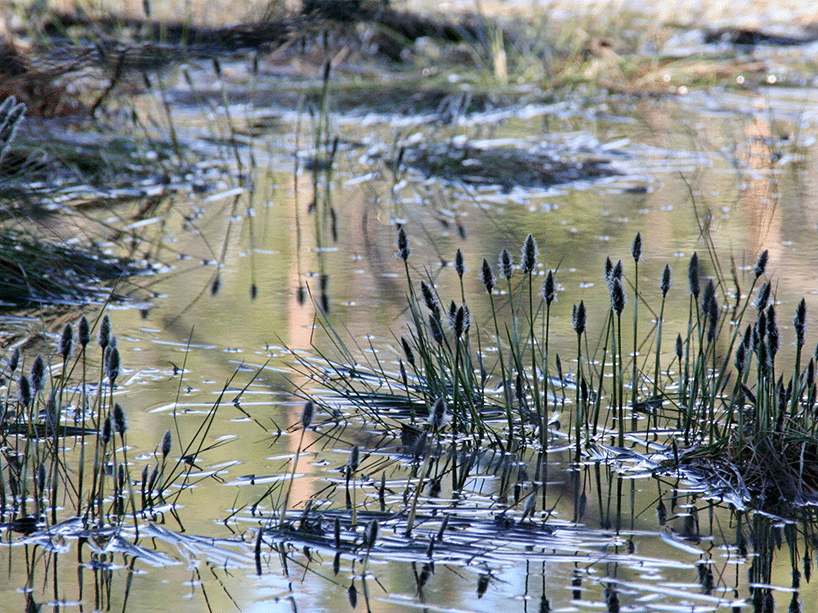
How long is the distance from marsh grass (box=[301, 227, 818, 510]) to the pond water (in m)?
0.08

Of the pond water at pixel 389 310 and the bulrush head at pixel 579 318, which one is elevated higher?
the bulrush head at pixel 579 318

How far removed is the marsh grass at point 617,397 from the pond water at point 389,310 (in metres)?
0.08

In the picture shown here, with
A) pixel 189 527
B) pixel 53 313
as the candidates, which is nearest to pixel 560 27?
pixel 53 313

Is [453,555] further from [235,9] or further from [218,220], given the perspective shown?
[235,9]

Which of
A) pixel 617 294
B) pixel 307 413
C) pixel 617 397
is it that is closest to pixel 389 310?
pixel 617 397

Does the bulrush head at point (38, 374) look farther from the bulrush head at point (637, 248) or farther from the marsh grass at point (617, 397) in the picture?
the bulrush head at point (637, 248)

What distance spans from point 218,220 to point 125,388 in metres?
1.87

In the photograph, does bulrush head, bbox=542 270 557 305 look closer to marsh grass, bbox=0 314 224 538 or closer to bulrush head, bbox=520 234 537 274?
bulrush head, bbox=520 234 537 274

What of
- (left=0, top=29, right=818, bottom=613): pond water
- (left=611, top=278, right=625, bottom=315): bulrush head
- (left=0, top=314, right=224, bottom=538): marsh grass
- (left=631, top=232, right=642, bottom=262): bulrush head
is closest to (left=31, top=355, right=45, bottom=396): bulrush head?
(left=0, top=314, right=224, bottom=538): marsh grass

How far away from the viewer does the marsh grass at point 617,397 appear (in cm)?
199

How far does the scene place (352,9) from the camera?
536 cm

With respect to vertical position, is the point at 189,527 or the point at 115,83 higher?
the point at 115,83

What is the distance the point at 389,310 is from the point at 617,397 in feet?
3.01

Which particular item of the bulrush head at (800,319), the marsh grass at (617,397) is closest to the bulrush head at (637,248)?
the marsh grass at (617,397)
